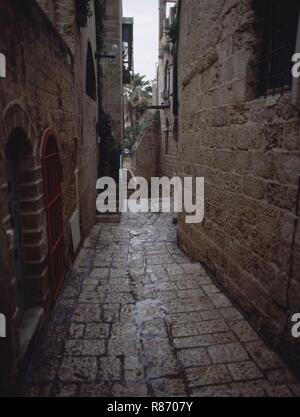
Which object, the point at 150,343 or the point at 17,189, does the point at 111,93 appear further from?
the point at 150,343

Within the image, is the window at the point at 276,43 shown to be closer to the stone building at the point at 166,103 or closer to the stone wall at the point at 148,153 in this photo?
the stone building at the point at 166,103

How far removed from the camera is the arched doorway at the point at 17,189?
2.65 metres

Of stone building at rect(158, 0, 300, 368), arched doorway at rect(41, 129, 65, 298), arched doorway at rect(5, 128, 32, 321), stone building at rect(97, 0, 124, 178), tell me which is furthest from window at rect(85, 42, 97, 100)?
arched doorway at rect(5, 128, 32, 321)

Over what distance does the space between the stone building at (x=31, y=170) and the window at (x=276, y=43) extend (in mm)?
2204

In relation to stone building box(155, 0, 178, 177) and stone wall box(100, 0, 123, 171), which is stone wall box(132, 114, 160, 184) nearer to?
stone building box(155, 0, 178, 177)

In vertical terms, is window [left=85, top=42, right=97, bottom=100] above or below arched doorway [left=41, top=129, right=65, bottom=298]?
above

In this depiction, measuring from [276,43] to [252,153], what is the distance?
3.35 ft

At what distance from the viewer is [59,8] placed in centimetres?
476

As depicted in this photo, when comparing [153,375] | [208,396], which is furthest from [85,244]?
[208,396]

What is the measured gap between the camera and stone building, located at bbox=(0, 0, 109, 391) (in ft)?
6.86

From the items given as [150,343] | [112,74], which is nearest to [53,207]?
[150,343]

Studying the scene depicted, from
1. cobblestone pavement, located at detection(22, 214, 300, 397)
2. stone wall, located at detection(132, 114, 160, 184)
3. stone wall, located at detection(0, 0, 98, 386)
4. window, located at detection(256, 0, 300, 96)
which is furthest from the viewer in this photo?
stone wall, located at detection(132, 114, 160, 184)

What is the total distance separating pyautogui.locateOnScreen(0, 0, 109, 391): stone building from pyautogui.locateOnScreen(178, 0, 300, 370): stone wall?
199 centimetres

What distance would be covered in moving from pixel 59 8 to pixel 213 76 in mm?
2896
